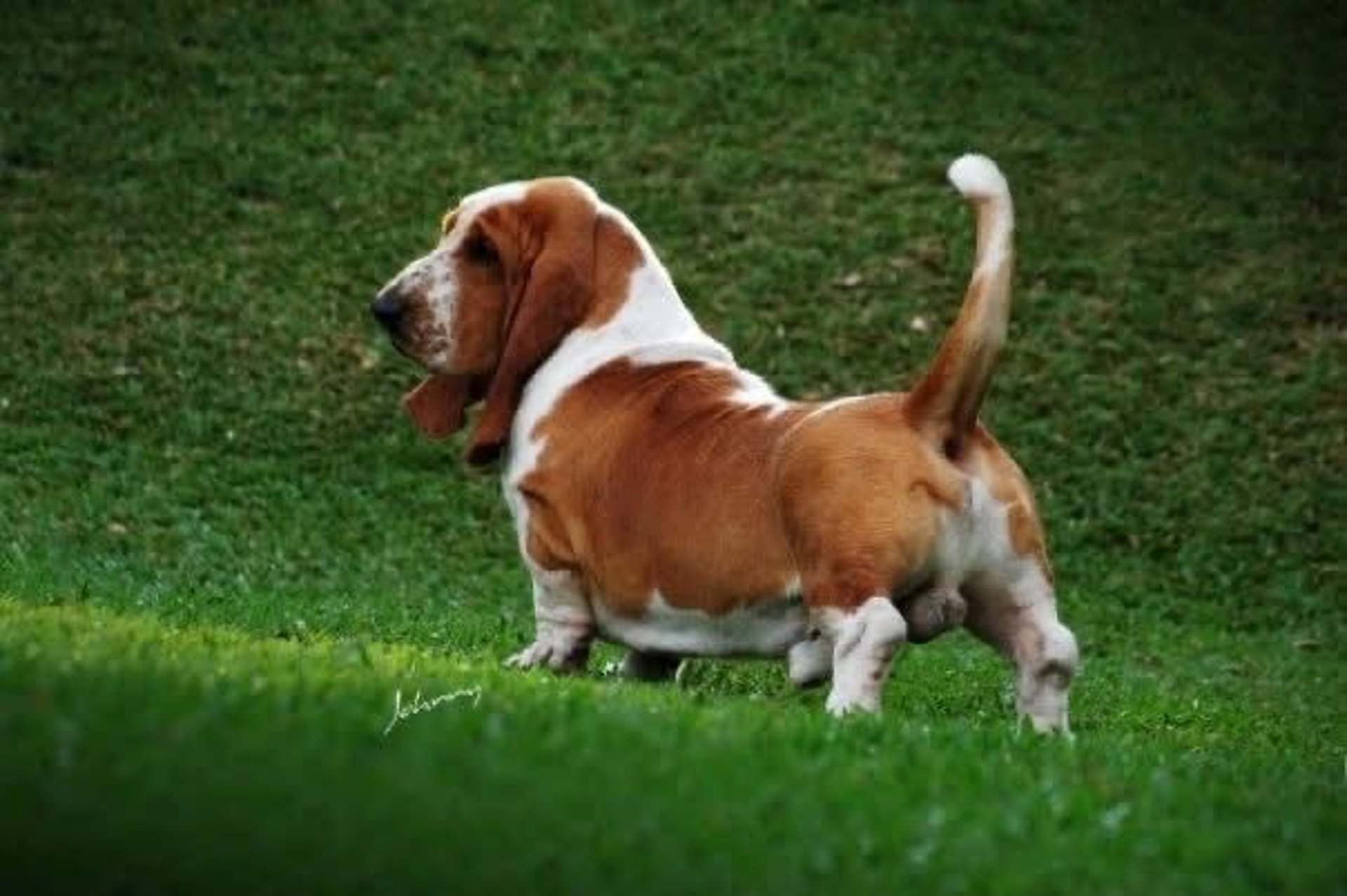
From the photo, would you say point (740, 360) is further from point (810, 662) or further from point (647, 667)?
point (810, 662)

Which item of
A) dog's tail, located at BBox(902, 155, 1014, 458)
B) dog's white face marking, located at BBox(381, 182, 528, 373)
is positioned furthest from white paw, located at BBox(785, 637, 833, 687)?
dog's white face marking, located at BBox(381, 182, 528, 373)

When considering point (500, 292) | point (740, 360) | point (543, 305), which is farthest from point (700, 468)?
point (740, 360)

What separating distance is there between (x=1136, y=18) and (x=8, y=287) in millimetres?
10630

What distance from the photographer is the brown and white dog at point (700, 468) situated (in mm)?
7398

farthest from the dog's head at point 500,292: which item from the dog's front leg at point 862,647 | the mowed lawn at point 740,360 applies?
the dog's front leg at point 862,647

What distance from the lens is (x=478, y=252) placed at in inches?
343

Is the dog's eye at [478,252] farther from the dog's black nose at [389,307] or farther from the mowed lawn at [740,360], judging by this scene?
the mowed lawn at [740,360]

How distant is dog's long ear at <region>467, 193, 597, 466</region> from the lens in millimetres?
8664

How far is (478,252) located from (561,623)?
1.30 m

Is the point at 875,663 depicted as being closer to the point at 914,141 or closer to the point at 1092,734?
the point at 1092,734

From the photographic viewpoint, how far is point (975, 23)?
74.6 ft

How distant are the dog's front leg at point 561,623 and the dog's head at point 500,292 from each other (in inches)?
22.9

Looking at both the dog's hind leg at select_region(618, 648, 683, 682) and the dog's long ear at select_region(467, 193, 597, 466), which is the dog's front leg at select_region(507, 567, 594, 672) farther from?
the dog's long ear at select_region(467, 193, 597, 466)

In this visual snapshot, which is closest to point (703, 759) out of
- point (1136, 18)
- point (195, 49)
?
point (195, 49)
